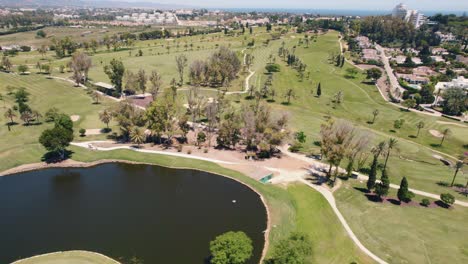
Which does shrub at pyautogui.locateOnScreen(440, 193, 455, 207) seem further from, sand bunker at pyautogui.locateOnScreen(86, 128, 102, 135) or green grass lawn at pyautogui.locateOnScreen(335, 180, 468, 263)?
sand bunker at pyautogui.locateOnScreen(86, 128, 102, 135)

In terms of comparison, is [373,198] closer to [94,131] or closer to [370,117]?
[370,117]

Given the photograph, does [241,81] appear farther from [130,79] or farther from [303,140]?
[303,140]

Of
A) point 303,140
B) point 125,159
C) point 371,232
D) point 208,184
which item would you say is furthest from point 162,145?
point 371,232

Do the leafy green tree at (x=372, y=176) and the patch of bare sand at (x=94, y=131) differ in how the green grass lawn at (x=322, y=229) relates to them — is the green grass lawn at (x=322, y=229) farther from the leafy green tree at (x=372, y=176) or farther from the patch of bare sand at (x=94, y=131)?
the patch of bare sand at (x=94, y=131)

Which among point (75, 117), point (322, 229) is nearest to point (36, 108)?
point (75, 117)

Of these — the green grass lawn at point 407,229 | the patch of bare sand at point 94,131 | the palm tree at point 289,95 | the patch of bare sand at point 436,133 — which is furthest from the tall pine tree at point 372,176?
the patch of bare sand at point 94,131

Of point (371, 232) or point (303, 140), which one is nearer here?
point (371, 232)
